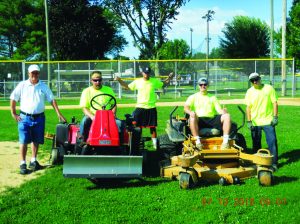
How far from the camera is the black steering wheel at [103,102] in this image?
7.85 meters

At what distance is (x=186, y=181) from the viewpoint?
6586 millimetres

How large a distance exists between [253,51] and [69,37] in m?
20.1

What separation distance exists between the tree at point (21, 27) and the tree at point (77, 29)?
461cm

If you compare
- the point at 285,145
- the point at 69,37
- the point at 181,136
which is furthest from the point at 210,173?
the point at 69,37

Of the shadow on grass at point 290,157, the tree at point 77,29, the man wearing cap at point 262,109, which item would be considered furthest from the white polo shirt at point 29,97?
the tree at point 77,29

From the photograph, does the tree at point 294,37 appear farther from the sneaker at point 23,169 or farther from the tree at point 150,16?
the sneaker at point 23,169

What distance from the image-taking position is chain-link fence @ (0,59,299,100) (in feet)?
93.5

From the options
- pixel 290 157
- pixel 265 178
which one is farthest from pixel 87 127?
pixel 290 157

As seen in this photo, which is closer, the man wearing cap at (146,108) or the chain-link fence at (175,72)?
the man wearing cap at (146,108)

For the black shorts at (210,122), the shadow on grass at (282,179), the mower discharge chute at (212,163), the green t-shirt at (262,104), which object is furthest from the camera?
the green t-shirt at (262,104)

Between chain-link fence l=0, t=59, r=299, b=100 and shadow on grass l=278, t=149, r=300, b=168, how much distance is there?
61.0 ft

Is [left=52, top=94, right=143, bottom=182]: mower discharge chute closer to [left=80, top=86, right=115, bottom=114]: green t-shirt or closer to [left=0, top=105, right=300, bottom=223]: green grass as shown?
[left=80, top=86, right=115, bottom=114]: green t-shirt

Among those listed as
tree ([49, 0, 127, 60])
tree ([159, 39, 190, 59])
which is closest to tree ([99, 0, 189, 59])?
tree ([49, 0, 127, 60])

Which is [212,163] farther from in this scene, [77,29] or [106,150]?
[77,29]
